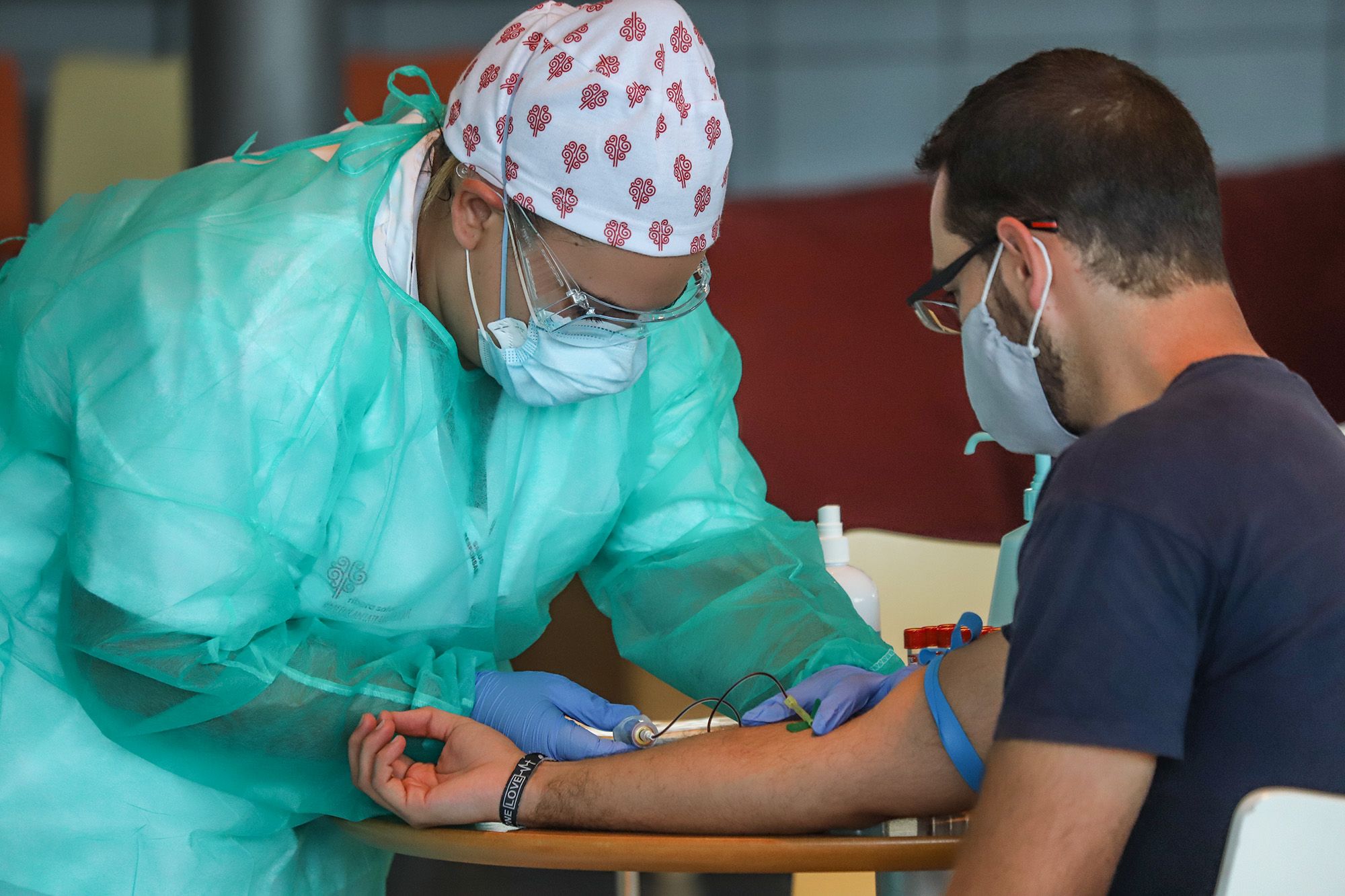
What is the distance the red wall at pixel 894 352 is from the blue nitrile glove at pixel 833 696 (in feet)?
5.69

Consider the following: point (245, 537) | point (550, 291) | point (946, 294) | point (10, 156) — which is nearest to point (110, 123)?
point (10, 156)

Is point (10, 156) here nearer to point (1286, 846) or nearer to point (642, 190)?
point (642, 190)

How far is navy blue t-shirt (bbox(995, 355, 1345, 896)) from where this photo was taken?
2.68 feet

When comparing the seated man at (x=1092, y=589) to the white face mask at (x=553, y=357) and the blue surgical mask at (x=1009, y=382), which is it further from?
the white face mask at (x=553, y=357)

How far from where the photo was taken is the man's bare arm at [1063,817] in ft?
2.68

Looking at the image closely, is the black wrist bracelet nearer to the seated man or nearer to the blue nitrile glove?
the seated man

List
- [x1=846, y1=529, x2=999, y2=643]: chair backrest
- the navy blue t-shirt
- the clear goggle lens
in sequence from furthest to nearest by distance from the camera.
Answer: [x1=846, y1=529, x2=999, y2=643]: chair backrest
the clear goggle lens
the navy blue t-shirt

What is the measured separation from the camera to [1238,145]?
15.3ft

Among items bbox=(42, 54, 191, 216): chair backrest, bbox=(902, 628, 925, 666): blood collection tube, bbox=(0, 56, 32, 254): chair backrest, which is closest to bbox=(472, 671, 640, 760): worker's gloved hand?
bbox=(902, 628, 925, 666): blood collection tube

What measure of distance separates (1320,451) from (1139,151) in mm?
281

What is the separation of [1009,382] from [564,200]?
1.47ft

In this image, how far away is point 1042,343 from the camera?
1072 millimetres

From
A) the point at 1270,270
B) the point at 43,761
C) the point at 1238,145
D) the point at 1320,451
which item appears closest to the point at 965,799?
the point at 1320,451

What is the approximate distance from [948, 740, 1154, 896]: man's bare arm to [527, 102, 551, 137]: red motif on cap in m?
0.72
